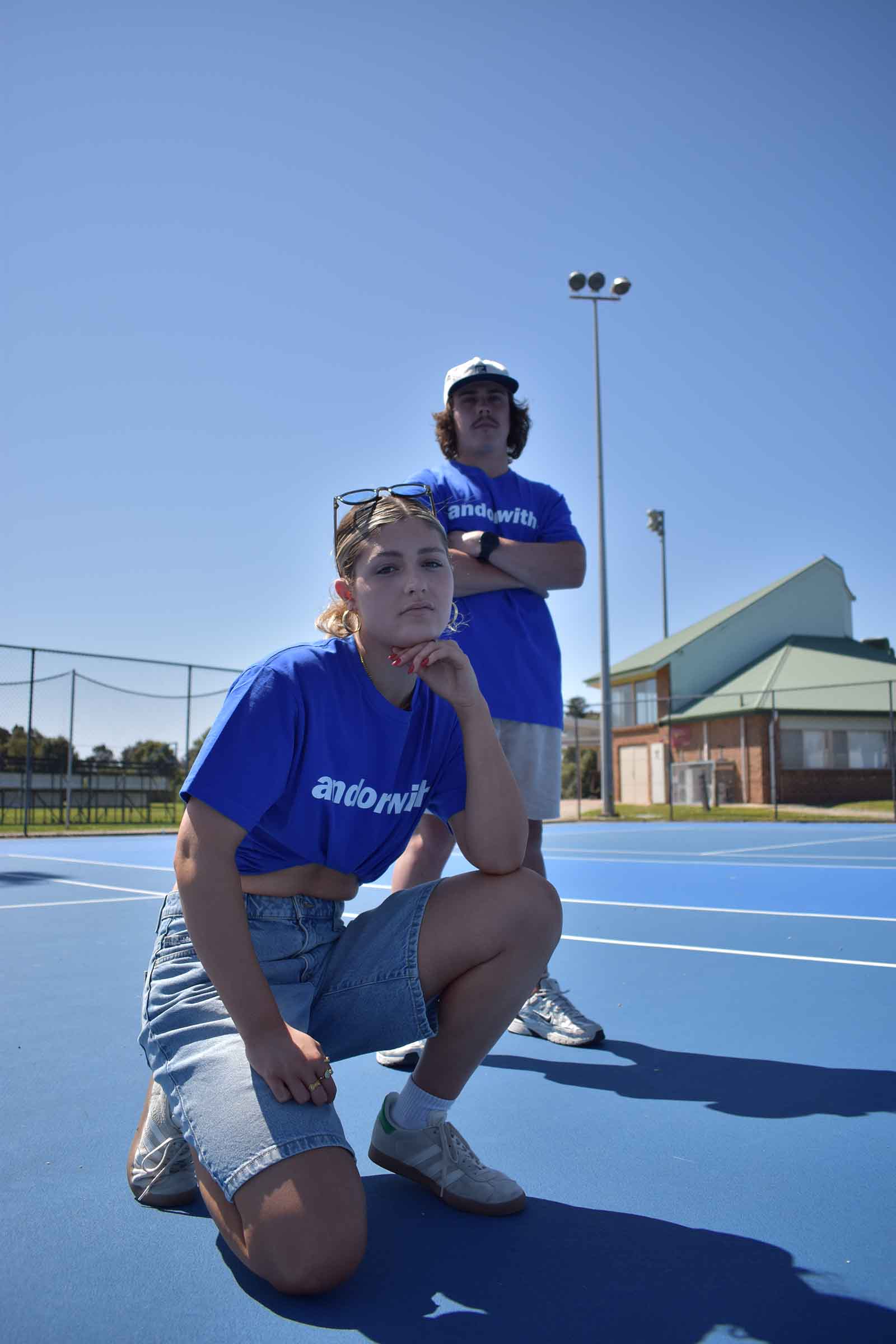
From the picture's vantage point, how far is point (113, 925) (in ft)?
15.3

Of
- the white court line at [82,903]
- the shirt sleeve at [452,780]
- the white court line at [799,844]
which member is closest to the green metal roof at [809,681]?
the white court line at [799,844]

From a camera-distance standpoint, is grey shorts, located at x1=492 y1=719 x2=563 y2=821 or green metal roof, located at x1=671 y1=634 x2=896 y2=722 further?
green metal roof, located at x1=671 y1=634 x2=896 y2=722

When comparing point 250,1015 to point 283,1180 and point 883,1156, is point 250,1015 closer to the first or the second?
point 283,1180

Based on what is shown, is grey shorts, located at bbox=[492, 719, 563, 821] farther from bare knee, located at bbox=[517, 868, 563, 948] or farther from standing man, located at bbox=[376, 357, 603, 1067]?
bare knee, located at bbox=[517, 868, 563, 948]

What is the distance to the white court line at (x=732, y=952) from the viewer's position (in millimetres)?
3660

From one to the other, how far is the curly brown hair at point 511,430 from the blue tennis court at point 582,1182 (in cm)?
191

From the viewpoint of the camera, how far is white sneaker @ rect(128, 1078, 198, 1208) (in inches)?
64.7

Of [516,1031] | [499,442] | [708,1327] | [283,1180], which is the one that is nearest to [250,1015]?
[283,1180]

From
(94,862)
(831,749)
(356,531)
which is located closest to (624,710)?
(831,749)

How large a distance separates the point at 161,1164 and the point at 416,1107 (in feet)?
1.49

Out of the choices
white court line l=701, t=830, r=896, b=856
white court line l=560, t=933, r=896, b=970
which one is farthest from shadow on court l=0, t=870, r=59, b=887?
white court line l=701, t=830, r=896, b=856

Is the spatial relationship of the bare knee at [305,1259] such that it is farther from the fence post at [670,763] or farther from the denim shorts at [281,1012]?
the fence post at [670,763]

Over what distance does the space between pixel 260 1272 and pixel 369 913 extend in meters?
0.69

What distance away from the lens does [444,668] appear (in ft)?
6.11
